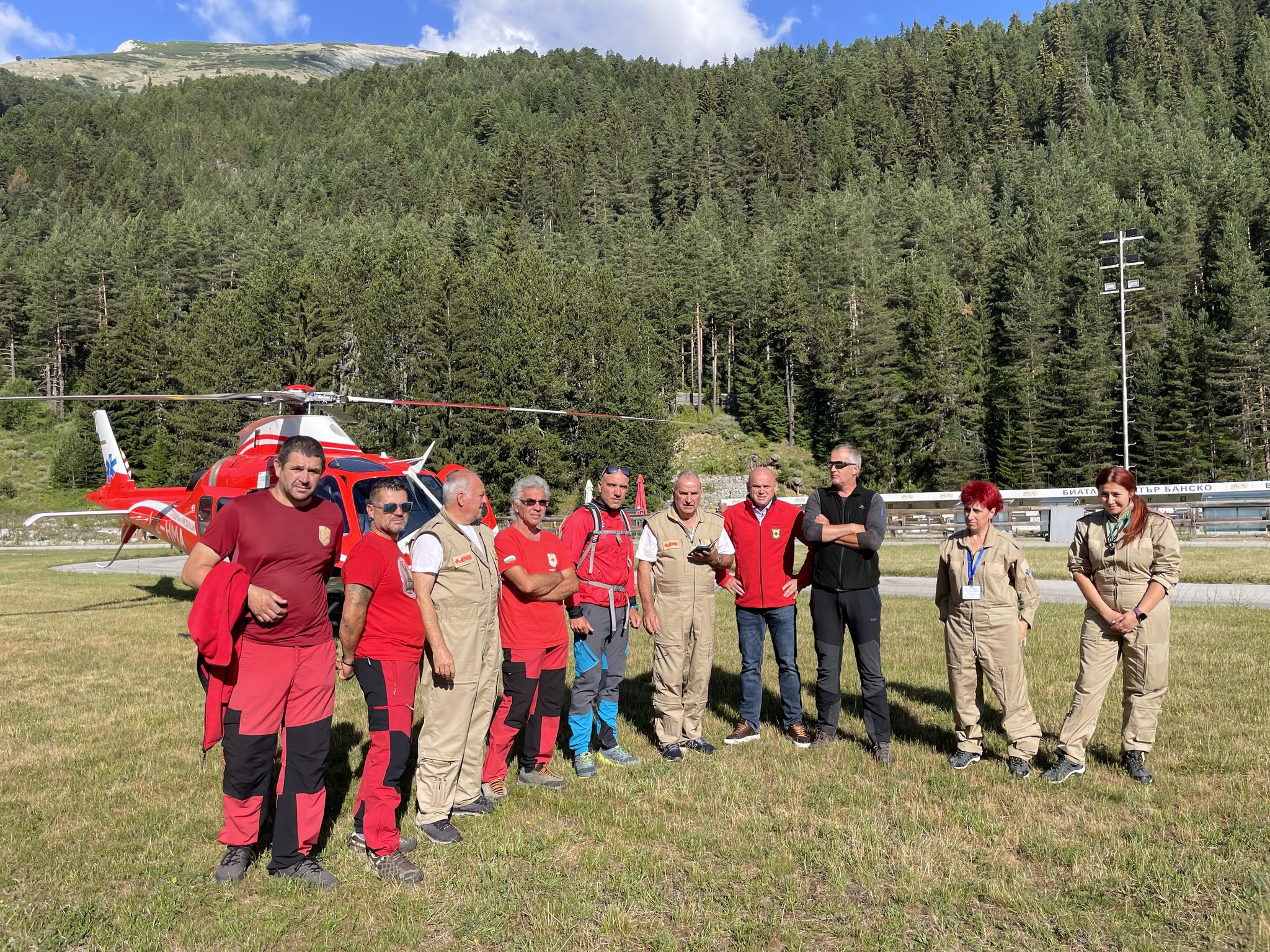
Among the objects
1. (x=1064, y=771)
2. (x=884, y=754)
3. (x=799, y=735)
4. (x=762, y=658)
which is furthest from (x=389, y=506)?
(x=1064, y=771)

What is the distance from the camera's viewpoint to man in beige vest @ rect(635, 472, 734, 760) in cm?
582

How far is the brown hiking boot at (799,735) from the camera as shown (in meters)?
5.96

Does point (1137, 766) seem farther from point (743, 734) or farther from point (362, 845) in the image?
point (362, 845)

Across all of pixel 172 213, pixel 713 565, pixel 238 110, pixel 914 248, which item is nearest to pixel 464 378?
pixel 713 565

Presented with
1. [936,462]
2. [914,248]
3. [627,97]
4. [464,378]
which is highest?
[627,97]

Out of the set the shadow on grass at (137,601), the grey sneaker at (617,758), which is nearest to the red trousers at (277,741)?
the grey sneaker at (617,758)

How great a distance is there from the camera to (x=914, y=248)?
233ft

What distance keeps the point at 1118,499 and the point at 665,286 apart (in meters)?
60.5

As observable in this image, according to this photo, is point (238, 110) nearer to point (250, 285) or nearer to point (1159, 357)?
point (250, 285)

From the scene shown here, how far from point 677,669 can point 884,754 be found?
1.53m

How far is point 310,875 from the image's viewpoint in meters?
3.91

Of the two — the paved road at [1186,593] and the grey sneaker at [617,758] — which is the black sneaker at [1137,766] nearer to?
the grey sneaker at [617,758]

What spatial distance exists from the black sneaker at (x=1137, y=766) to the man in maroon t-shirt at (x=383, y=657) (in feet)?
14.3

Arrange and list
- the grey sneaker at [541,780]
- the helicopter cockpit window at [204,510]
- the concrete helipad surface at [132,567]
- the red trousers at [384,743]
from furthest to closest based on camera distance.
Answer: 1. the concrete helipad surface at [132,567]
2. the helicopter cockpit window at [204,510]
3. the grey sneaker at [541,780]
4. the red trousers at [384,743]
